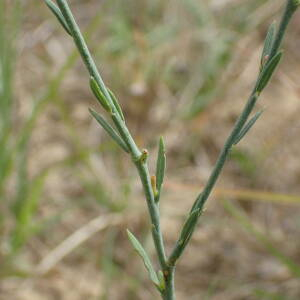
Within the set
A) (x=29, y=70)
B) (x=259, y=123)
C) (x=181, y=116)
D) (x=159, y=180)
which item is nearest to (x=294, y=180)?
(x=259, y=123)

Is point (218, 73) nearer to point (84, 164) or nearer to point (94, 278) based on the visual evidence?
point (84, 164)

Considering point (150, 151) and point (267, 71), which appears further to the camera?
point (150, 151)

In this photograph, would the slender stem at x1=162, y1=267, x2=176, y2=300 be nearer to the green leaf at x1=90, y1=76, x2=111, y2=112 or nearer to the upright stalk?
the upright stalk

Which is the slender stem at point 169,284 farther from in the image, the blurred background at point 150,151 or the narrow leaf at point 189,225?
the blurred background at point 150,151

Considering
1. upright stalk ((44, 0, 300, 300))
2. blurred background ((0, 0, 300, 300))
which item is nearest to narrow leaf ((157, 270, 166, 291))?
upright stalk ((44, 0, 300, 300))

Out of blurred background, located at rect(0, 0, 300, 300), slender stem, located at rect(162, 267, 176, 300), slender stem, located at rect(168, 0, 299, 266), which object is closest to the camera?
slender stem, located at rect(168, 0, 299, 266)

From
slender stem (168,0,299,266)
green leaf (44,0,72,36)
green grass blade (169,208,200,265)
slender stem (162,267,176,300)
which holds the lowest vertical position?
slender stem (162,267,176,300)

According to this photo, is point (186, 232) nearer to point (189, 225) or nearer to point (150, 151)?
point (189, 225)

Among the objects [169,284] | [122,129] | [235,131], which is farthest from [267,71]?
[169,284]

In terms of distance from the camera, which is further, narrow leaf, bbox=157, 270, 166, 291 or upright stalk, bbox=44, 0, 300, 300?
narrow leaf, bbox=157, 270, 166, 291
